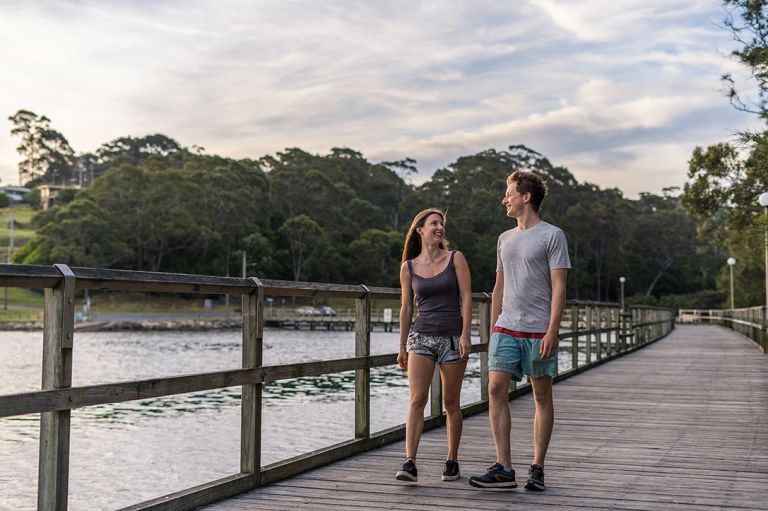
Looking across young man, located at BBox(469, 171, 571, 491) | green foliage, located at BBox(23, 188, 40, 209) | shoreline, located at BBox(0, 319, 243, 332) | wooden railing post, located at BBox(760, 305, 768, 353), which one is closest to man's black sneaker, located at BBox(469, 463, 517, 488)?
young man, located at BBox(469, 171, 571, 491)

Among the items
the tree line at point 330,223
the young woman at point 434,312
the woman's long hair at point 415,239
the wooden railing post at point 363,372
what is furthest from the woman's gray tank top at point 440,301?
the tree line at point 330,223

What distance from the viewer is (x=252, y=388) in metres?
5.54

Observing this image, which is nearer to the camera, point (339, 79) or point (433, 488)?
point (433, 488)

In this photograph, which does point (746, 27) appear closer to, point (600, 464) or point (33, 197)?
point (600, 464)

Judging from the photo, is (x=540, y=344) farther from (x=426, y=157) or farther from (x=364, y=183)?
(x=426, y=157)

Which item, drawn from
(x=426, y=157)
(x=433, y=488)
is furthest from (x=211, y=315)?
(x=433, y=488)

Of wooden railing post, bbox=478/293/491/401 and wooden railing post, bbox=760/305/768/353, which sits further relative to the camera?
wooden railing post, bbox=760/305/768/353

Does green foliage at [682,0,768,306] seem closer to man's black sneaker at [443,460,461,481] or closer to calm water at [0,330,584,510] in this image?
man's black sneaker at [443,460,461,481]

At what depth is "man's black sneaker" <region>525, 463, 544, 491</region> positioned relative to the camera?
Result: 563 centimetres

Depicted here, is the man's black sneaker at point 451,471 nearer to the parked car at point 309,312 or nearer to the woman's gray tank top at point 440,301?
the woman's gray tank top at point 440,301

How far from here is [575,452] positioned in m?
7.23

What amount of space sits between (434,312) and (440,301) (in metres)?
0.07

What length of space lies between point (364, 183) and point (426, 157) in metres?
16.8

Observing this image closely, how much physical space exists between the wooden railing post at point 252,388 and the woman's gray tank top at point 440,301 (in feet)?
3.07
